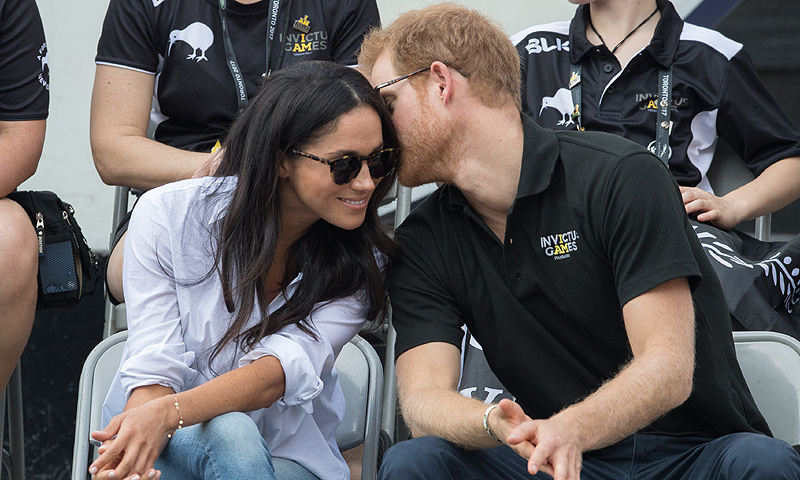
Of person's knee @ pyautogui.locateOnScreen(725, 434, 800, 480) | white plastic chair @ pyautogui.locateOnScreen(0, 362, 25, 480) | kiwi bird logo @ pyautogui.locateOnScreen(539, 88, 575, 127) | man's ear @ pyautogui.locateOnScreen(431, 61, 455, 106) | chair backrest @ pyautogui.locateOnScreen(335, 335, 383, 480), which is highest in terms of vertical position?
man's ear @ pyautogui.locateOnScreen(431, 61, 455, 106)

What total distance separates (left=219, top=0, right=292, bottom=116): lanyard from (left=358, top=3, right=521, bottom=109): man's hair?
78 cm

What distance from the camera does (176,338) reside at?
2.05m

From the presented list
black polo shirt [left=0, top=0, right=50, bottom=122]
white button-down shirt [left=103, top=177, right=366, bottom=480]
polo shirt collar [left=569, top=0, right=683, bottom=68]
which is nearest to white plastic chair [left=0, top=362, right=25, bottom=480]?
black polo shirt [left=0, top=0, right=50, bottom=122]

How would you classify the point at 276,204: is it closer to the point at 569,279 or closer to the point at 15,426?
the point at 569,279

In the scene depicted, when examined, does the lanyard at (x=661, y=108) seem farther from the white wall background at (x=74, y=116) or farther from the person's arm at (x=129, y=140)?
the person's arm at (x=129, y=140)

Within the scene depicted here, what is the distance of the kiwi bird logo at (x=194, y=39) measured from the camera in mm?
2938

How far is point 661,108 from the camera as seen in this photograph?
9.77 ft

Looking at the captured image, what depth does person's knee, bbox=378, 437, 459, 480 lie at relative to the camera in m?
1.77

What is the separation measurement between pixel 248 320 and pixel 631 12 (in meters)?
1.78

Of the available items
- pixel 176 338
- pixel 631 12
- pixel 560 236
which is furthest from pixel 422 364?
pixel 631 12

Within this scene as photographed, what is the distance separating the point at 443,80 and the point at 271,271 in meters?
0.59

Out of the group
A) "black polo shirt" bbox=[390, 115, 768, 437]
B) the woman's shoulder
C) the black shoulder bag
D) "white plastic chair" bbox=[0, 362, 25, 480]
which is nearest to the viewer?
"black polo shirt" bbox=[390, 115, 768, 437]

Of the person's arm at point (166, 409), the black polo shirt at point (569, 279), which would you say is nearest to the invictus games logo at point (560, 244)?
the black polo shirt at point (569, 279)

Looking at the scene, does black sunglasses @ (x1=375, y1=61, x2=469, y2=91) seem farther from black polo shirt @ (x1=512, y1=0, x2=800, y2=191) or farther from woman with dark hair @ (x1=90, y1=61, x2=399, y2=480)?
black polo shirt @ (x1=512, y1=0, x2=800, y2=191)
